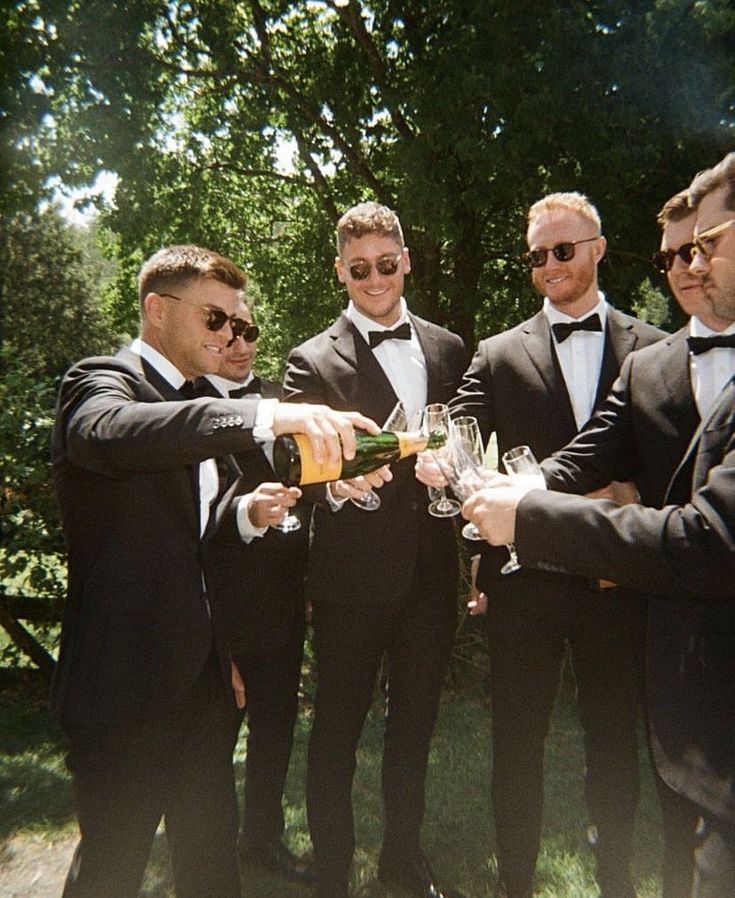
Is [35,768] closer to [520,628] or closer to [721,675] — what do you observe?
[520,628]

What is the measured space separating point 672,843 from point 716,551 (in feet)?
5.21

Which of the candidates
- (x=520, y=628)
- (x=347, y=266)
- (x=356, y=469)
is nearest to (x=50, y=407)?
(x=347, y=266)

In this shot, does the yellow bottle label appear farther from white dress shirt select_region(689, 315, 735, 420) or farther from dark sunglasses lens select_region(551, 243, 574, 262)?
dark sunglasses lens select_region(551, 243, 574, 262)

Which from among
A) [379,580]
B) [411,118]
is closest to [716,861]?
[379,580]

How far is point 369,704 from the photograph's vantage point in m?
3.36

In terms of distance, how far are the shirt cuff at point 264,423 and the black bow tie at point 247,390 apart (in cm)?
211

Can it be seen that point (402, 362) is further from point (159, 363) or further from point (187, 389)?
point (159, 363)

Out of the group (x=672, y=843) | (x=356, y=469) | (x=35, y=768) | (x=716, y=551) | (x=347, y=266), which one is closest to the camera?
(x=716, y=551)

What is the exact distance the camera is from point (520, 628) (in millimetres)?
3162

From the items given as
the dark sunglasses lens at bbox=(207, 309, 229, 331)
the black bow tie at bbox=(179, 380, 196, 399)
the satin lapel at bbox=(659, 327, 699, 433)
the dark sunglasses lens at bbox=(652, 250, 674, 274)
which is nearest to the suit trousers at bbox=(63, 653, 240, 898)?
the black bow tie at bbox=(179, 380, 196, 399)

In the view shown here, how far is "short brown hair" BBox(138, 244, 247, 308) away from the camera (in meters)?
2.66

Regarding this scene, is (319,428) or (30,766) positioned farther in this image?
(30,766)

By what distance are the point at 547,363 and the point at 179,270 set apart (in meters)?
1.69

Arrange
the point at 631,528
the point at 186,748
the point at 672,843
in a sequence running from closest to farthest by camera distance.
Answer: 1. the point at 631,528
2. the point at 186,748
3. the point at 672,843
